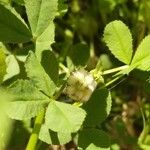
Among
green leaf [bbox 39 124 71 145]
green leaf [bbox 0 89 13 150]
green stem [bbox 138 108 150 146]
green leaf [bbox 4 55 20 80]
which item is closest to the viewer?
green leaf [bbox 0 89 13 150]

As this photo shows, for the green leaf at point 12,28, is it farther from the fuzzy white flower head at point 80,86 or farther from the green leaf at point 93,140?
the green leaf at point 93,140

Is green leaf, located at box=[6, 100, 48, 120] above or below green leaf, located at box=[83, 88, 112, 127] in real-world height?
above

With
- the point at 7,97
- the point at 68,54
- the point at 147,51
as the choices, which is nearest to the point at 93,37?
the point at 68,54

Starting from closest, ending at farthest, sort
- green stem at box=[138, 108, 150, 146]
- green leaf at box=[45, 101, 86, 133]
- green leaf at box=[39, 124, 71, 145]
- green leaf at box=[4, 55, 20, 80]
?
green leaf at box=[45, 101, 86, 133] < green leaf at box=[39, 124, 71, 145] < green leaf at box=[4, 55, 20, 80] < green stem at box=[138, 108, 150, 146]

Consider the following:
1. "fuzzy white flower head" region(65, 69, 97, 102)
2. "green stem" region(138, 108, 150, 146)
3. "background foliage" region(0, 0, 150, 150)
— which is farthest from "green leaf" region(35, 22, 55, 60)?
"green stem" region(138, 108, 150, 146)

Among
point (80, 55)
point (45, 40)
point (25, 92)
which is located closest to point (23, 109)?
point (25, 92)

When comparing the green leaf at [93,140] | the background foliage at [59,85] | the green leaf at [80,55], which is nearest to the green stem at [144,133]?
the background foliage at [59,85]

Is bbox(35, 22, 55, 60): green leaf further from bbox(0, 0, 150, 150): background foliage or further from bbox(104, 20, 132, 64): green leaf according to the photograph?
bbox(104, 20, 132, 64): green leaf
